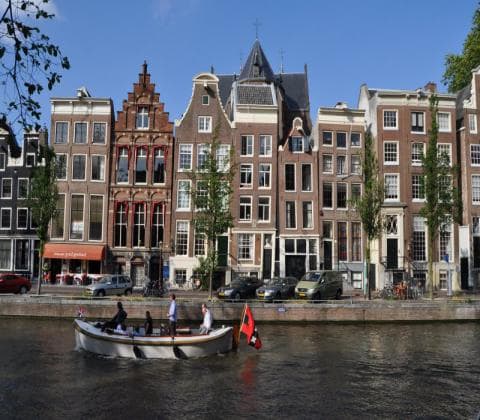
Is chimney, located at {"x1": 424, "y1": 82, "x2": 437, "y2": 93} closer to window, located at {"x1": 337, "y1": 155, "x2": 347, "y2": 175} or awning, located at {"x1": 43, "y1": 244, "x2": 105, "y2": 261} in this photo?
window, located at {"x1": 337, "y1": 155, "x2": 347, "y2": 175}

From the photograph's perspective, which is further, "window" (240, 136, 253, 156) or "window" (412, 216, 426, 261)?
→ "window" (240, 136, 253, 156)

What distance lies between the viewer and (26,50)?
748 centimetres

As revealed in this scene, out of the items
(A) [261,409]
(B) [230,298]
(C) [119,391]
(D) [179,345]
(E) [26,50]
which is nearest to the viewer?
(E) [26,50]

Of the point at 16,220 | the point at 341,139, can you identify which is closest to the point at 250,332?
the point at 341,139

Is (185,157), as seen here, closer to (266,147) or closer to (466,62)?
(266,147)

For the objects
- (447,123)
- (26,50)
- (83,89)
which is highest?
(83,89)

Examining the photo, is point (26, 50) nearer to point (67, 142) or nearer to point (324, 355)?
point (324, 355)

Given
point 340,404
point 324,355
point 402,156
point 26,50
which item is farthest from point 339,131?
point 26,50

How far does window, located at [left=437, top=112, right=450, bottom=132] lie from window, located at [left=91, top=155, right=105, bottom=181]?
3264cm

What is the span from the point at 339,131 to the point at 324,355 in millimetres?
30516

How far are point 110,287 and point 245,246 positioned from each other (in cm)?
1457

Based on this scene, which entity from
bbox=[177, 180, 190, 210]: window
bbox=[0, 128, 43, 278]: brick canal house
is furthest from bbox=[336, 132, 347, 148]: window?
bbox=[0, 128, 43, 278]: brick canal house

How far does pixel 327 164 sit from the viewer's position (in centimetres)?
4981

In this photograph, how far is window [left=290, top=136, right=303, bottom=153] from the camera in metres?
49.8
